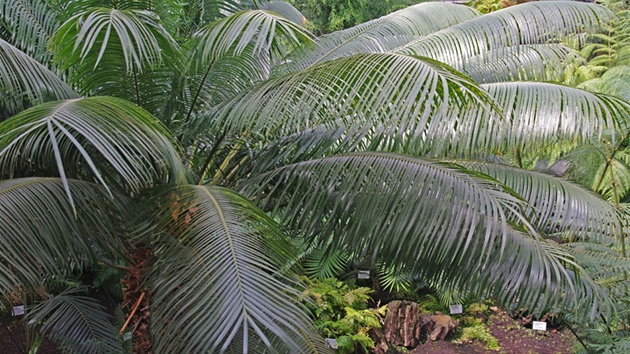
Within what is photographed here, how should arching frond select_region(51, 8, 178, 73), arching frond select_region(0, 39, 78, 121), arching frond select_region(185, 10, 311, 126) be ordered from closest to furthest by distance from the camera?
arching frond select_region(51, 8, 178, 73), arching frond select_region(0, 39, 78, 121), arching frond select_region(185, 10, 311, 126)

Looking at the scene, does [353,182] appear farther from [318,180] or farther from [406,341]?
[406,341]

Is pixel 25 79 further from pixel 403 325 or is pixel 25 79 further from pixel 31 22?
pixel 403 325

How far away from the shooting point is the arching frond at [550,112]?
2512 mm

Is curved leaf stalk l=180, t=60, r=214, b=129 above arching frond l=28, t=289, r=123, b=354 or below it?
above

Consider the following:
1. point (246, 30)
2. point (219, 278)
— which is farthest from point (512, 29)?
point (219, 278)

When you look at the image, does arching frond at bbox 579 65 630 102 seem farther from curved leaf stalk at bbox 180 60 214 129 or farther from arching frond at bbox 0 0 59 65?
arching frond at bbox 0 0 59 65

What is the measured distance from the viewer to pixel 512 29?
3.09 metres

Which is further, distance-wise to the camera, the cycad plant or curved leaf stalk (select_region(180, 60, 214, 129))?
curved leaf stalk (select_region(180, 60, 214, 129))

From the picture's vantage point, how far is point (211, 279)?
1580 millimetres

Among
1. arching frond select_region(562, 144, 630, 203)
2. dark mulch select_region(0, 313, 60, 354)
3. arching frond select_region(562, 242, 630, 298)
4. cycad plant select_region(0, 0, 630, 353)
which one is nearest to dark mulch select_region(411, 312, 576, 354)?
arching frond select_region(562, 242, 630, 298)

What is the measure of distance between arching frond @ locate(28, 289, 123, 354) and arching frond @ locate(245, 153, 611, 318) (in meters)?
2.06

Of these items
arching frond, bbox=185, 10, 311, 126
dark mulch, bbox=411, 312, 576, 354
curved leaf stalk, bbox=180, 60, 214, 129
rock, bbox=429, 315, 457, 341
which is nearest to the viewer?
arching frond, bbox=185, 10, 311, 126

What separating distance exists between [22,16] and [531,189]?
Result: 2947 millimetres

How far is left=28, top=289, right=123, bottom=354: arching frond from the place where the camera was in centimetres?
348
